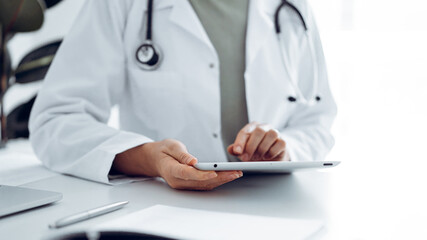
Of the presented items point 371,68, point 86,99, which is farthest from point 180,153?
point 371,68

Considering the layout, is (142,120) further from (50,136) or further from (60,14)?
(60,14)

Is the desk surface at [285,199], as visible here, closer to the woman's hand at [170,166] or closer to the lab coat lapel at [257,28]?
the woman's hand at [170,166]

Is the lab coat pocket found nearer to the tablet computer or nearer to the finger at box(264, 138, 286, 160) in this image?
the finger at box(264, 138, 286, 160)

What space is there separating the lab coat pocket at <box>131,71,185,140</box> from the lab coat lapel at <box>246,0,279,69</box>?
198mm

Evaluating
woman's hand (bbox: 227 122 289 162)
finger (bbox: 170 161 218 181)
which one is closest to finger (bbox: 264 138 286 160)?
woman's hand (bbox: 227 122 289 162)

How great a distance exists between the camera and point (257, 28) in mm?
1055

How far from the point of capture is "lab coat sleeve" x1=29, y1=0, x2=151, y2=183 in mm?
757

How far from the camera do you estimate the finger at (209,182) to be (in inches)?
23.9

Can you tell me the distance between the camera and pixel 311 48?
1.10m

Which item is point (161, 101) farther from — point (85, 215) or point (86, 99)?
point (85, 215)

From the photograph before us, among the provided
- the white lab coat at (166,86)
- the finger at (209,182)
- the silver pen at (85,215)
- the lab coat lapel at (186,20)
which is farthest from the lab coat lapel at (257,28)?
the silver pen at (85,215)

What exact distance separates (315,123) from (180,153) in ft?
1.76

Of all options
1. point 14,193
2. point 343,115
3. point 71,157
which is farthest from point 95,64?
point 343,115

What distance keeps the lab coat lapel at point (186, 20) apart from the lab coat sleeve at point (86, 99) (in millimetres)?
129
